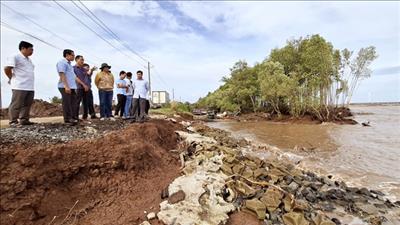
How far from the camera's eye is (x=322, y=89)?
31844mm

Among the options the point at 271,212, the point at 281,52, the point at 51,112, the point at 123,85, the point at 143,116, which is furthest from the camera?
the point at 281,52

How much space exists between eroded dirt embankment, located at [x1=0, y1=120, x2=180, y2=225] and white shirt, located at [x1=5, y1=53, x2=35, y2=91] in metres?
2.12

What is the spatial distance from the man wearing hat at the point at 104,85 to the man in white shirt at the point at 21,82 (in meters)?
3.14

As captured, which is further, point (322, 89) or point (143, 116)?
point (322, 89)

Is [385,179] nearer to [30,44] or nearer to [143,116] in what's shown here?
[143,116]

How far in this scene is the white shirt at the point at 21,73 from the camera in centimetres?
614

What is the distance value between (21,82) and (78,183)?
10.5 feet

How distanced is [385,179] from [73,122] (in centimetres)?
781

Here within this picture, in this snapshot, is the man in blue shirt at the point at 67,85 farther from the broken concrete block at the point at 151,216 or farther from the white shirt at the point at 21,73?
the broken concrete block at the point at 151,216

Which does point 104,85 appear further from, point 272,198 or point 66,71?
point 272,198

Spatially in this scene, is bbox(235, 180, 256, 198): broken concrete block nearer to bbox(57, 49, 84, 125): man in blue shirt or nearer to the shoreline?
the shoreline

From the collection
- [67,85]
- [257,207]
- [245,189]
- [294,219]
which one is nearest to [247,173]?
[245,189]

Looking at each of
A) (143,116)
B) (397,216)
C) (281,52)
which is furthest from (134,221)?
(281,52)

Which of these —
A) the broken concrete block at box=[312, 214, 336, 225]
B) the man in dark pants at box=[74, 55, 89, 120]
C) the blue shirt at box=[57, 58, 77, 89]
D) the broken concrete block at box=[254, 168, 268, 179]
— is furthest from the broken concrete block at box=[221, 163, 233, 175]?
the man in dark pants at box=[74, 55, 89, 120]
